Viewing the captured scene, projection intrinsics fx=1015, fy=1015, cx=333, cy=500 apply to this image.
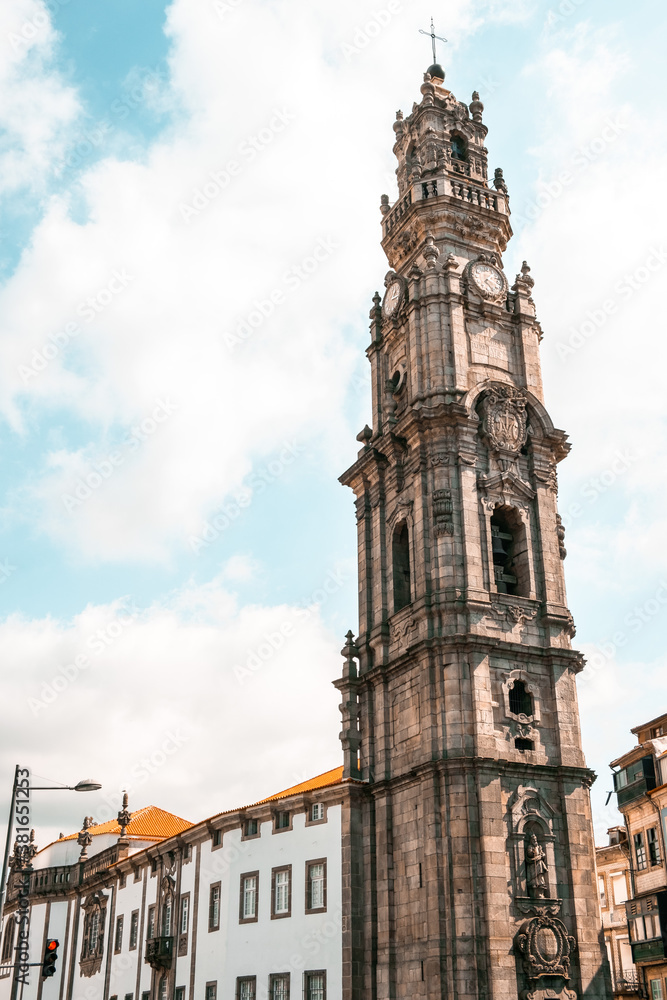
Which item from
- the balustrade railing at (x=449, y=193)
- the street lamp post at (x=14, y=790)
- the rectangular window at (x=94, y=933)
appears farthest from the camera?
the rectangular window at (x=94, y=933)

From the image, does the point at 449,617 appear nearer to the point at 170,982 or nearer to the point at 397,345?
the point at 397,345

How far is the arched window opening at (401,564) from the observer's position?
3859 cm

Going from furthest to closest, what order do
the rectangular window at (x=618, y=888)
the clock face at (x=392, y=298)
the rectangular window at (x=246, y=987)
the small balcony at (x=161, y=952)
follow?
the rectangular window at (x=618, y=888) → the small balcony at (x=161, y=952) → the clock face at (x=392, y=298) → the rectangular window at (x=246, y=987)

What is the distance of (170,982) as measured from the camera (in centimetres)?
4491

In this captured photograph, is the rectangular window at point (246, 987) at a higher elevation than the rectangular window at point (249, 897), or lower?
lower

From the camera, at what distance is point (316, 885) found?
37.1 m

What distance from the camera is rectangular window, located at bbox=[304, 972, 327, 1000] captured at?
35.1 meters

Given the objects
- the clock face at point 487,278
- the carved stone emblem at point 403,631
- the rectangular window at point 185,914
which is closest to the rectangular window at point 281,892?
the rectangular window at point 185,914

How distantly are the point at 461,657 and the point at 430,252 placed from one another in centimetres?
1720

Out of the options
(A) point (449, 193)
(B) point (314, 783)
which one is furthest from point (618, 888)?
(A) point (449, 193)

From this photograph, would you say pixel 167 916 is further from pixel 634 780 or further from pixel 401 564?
pixel 634 780

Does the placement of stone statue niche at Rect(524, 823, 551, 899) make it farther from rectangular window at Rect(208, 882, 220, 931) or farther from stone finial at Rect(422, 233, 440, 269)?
stone finial at Rect(422, 233, 440, 269)

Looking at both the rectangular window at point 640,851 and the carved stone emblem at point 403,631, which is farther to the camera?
the rectangular window at point 640,851

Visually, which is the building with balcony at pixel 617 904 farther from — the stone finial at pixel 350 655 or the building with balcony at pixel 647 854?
the stone finial at pixel 350 655
